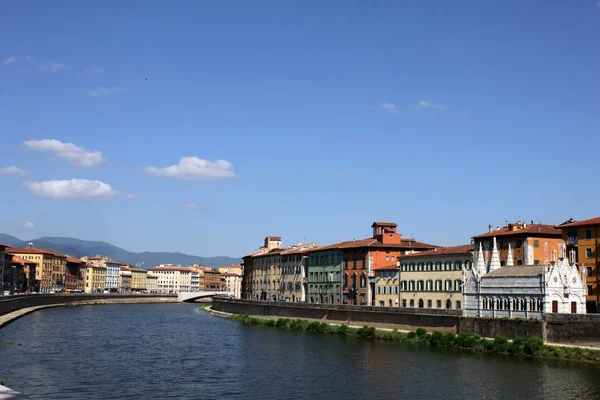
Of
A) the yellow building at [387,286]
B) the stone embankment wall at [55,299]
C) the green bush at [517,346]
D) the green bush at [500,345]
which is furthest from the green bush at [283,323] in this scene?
the green bush at [517,346]

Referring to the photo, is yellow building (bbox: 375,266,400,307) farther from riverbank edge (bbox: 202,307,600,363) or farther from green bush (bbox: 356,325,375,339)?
green bush (bbox: 356,325,375,339)

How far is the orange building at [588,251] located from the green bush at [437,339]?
1396 cm

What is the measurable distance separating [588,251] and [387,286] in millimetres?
28853

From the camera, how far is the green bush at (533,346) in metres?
60.5

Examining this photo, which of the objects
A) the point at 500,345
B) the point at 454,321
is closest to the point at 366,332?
the point at 454,321

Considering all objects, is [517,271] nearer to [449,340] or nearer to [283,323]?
[449,340]

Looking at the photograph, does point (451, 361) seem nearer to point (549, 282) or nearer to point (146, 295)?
point (549, 282)

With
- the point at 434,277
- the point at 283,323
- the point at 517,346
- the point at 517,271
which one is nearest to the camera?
the point at 517,346

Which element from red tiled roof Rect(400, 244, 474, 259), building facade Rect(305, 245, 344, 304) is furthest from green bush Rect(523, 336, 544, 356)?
building facade Rect(305, 245, 344, 304)

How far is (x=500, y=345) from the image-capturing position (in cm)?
6359

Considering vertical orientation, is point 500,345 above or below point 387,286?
below

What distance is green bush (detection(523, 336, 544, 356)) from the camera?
60.5 metres

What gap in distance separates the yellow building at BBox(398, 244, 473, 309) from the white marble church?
23.5 feet

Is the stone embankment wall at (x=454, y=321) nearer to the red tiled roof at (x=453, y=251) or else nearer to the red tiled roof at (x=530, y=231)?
the red tiled roof at (x=453, y=251)
